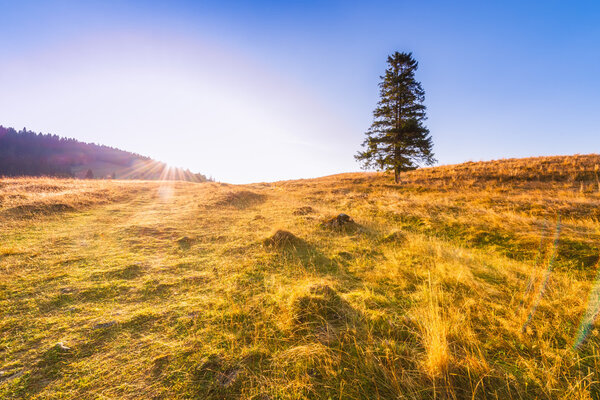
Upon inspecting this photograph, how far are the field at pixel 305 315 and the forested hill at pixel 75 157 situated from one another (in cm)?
8614

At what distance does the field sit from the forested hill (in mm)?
86143

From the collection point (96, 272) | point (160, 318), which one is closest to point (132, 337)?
point (160, 318)

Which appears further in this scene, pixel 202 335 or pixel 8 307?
pixel 8 307

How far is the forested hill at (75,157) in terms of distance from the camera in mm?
86438

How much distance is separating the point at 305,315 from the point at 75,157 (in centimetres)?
15151

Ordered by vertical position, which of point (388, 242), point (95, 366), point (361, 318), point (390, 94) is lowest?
point (95, 366)

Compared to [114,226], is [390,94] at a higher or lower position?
higher

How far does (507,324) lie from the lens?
2.60 meters

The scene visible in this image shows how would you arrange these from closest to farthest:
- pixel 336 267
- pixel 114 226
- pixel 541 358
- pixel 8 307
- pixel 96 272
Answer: pixel 541 358 → pixel 8 307 → pixel 96 272 → pixel 336 267 → pixel 114 226

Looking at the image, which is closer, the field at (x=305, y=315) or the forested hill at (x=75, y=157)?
the field at (x=305, y=315)

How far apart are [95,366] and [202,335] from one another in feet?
3.43

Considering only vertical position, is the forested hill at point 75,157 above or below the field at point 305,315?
above

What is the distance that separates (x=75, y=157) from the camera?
10300 centimetres

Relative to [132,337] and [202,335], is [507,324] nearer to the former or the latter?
[202,335]
